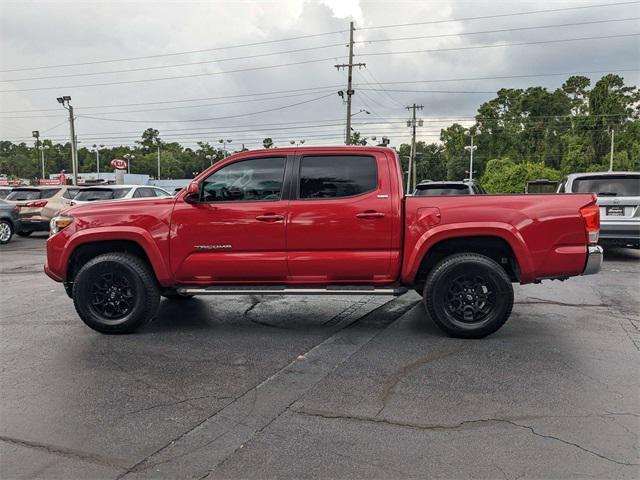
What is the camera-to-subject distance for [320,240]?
5234 mm

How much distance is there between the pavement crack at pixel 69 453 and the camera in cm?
295

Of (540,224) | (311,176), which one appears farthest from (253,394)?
(540,224)

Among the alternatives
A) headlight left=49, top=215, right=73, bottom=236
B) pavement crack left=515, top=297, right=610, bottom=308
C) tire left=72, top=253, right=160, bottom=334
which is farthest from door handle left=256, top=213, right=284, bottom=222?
pavement crack left=515, top=297, right=610, bottom=308

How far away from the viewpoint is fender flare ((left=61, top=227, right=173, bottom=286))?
17.6 ft

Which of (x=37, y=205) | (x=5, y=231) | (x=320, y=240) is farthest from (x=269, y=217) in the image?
(x=37, y=205)

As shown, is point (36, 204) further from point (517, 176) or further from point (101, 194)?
point (517, 176)

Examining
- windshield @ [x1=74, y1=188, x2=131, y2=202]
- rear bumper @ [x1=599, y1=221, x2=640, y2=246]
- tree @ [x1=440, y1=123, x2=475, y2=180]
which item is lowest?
rear bumper @ [x1=599, y1=221, x2=640, y2=246]

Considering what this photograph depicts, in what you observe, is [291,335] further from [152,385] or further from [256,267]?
[152,385]

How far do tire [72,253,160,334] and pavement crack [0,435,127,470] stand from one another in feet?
7.30

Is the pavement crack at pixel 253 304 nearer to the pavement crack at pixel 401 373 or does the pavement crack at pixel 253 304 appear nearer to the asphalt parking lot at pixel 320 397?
the asphalt parking lot at pixel 320 397

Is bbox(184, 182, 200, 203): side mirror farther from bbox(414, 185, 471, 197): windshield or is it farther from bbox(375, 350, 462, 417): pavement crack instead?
bbox(414, 185, 471, 197): windshield

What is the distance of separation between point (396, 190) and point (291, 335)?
1888mm

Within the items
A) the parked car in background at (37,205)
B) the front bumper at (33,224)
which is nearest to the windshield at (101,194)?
the parked car in background at (37,205)

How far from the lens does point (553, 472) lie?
2812 mm
